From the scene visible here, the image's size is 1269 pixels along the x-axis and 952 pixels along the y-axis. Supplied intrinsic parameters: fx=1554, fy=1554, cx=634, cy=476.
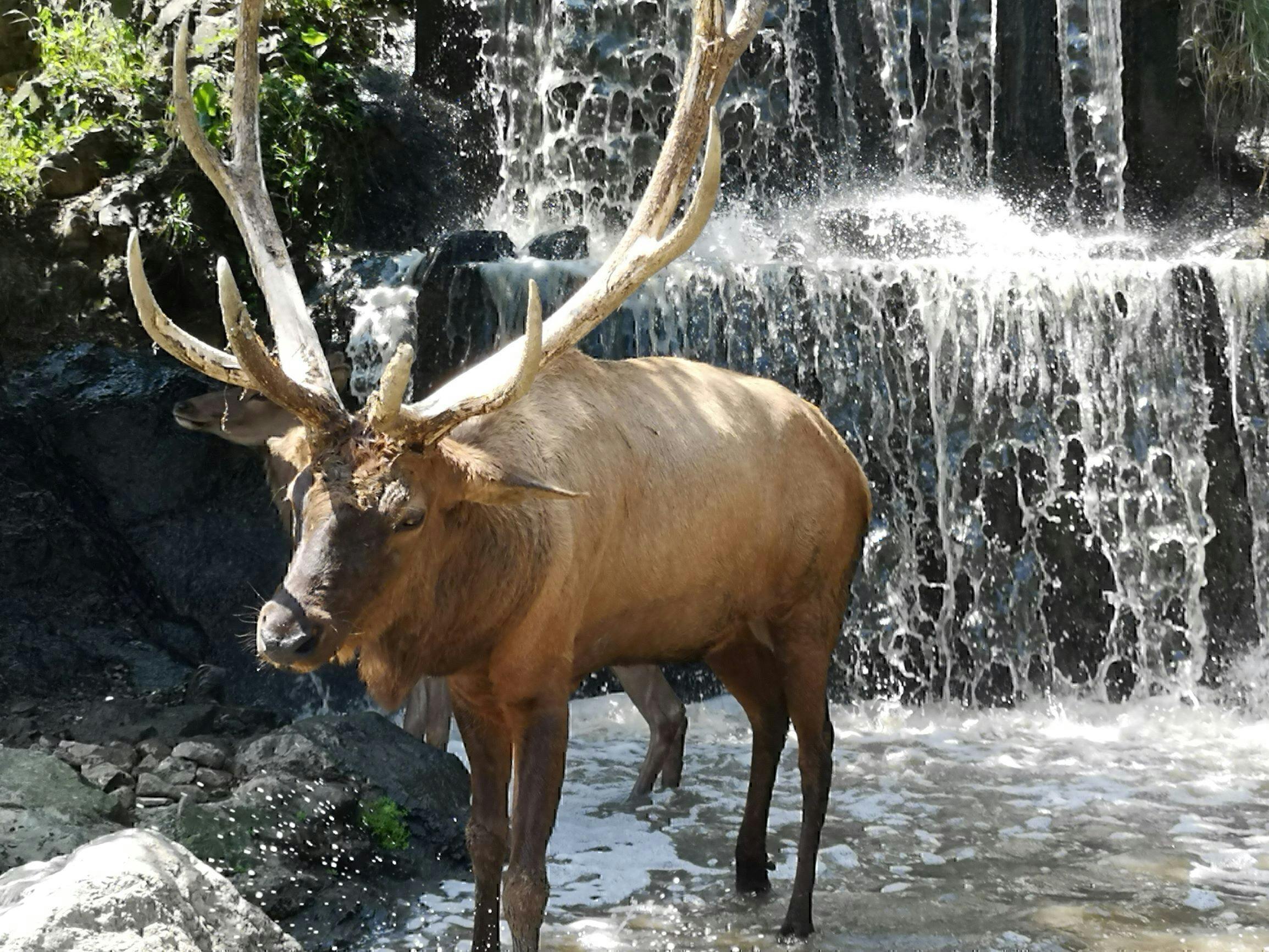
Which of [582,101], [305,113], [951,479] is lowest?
[951,479]

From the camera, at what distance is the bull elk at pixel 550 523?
400cm

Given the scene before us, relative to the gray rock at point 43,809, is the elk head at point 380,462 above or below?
above

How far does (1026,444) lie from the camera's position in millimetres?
9539

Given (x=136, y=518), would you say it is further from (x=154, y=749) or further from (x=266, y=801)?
(x=266, y=801)

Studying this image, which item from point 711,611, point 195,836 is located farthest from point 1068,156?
point 195,836

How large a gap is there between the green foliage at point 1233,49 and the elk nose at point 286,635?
10.5 m

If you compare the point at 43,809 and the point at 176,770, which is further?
the point at 176,770

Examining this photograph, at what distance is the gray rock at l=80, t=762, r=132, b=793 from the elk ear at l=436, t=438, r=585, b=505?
2491 mm

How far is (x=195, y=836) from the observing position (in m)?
5.35

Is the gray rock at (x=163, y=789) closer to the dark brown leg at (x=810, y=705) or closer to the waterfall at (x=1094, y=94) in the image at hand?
the dark brown leg at (x=810, y=705)

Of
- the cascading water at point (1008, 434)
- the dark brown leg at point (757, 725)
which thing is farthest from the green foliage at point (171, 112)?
the dark brown leg at point (757, 725)

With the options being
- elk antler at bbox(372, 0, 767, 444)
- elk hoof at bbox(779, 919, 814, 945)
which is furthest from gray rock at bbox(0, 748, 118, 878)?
elk hoof at bbox(779, 919, 814, 945)

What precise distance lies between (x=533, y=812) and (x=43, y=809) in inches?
79.3

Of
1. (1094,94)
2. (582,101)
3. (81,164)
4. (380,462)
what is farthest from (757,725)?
(1094,94)
